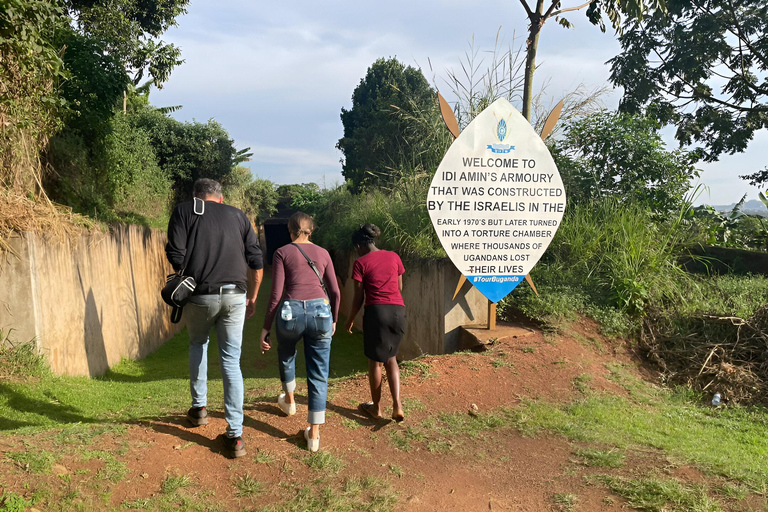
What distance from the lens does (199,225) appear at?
3.69 meters

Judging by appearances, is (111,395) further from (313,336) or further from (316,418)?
(313,336)

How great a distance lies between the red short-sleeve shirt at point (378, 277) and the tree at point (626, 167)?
19.6ft

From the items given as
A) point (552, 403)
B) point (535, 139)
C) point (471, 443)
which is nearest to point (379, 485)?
point (471, 443)

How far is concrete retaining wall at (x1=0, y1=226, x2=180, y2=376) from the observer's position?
6.03 metres

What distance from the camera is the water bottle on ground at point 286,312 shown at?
374 cm

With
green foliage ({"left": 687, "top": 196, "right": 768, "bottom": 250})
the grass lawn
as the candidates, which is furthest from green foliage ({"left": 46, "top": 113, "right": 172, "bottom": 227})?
green foliage ({"left": 687, "top": 196, "right": 768, "bottom": 250})

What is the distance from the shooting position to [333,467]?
374 cm

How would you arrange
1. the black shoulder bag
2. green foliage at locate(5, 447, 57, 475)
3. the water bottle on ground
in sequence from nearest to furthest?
green foliage at locate(5, 447, 57, 475), the black shoulder bag, the water bottle on ground

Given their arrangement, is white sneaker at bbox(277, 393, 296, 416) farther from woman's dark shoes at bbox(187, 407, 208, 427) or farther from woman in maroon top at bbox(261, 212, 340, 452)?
woman's dark shoes at bbox(187, 407, 208, 427)

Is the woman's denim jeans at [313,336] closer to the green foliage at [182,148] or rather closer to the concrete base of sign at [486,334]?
the concrete base of sign at [486,334]

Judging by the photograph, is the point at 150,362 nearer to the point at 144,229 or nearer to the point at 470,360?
the point at 144,229

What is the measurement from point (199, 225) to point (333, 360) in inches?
254

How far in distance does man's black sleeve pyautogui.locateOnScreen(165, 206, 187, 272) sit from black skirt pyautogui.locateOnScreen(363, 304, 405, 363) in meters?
1.57

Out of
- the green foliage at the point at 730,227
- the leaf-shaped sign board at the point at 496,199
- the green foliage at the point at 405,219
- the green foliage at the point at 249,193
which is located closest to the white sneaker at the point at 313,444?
the leaf-shaped sign board at the point at 496,199
